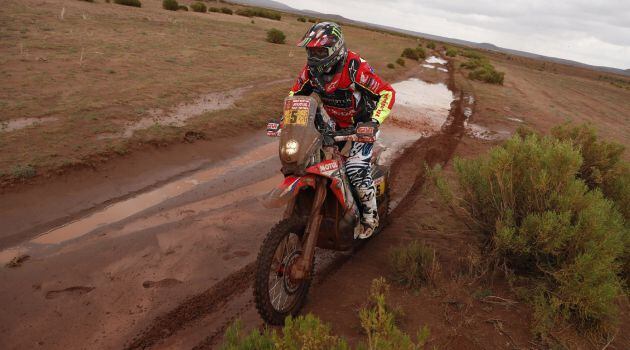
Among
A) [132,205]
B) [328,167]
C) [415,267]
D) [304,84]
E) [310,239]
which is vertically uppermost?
[304,84]

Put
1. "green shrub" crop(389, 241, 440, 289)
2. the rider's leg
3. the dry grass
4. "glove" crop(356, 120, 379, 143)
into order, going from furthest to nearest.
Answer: the dry grass, the rider's leg, "green shrub" crop(389, 241, 440, 289), "glove" crop(356, 120, 379, 143)

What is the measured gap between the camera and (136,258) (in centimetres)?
466

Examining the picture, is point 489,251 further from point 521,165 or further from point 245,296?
point 245,296

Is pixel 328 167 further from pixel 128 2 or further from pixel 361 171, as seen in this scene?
pixel 128 2

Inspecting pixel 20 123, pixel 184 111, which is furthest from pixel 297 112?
pixel 184 111

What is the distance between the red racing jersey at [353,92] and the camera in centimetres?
430

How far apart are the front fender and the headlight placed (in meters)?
0.25

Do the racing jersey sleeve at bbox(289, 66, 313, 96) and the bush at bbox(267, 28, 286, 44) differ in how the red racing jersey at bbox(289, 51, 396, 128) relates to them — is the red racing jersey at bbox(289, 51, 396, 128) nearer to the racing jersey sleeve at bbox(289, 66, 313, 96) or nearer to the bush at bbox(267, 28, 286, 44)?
the racing jersey sleeve at bbox(289, 66, 313, 96)

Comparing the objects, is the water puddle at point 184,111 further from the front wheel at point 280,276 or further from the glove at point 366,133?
the glove at point 366,133

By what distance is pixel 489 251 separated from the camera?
4.43 m

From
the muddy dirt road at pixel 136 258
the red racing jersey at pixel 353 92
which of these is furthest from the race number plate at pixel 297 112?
the muddy dirt road at pixel 136 258

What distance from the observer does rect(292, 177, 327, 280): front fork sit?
3.59m

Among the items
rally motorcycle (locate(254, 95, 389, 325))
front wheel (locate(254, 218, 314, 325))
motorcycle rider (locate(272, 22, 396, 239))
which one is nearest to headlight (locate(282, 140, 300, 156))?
rally motorcycle (locate(254, 95, 389, 325))

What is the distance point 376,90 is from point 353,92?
25 cm
